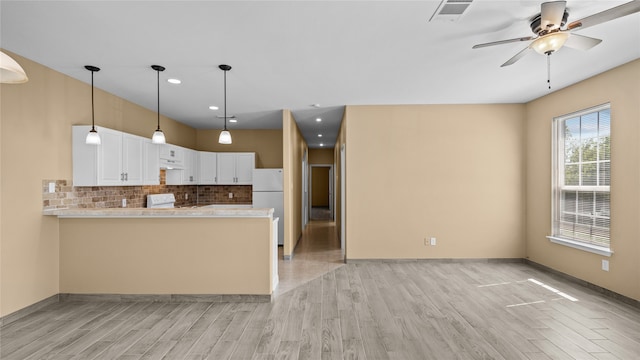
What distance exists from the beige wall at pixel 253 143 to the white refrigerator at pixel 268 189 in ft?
2.92

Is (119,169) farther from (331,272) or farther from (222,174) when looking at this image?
(331,272)

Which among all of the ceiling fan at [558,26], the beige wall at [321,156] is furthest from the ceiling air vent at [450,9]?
the beige wall at [321,156]

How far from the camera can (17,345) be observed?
255 cm

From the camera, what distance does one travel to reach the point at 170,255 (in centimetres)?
346

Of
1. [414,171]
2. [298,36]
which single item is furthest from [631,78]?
[298,36]

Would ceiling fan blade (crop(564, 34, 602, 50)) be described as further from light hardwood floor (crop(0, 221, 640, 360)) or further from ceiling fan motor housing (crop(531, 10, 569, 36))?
light hardwood floor (crop(0, 221, 640, 360))

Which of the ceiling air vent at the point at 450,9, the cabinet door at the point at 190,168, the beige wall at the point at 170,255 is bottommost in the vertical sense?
the beige wall at the point at 170,255

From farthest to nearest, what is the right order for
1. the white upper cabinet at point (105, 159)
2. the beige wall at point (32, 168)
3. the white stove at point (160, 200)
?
the white stove at point (160, 200), the white upper cabinet at point (105, 159), the beige wall at point (32, 168)

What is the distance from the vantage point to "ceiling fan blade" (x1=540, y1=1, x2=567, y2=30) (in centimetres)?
210

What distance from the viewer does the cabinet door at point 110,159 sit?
374cm

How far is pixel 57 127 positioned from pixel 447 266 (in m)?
5.52

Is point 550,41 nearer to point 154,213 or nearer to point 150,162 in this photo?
point 154,213

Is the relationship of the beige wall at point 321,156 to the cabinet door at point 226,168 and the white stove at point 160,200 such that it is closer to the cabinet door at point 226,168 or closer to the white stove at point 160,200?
the cabinet door at point 226,168

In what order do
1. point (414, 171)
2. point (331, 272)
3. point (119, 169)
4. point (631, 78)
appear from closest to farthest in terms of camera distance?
point (631, 78) < point (119, 169) < point (331, 272) < point (414, 171)
